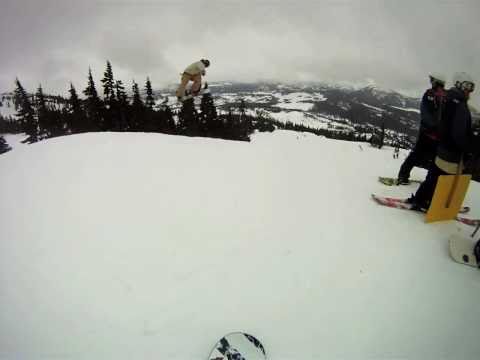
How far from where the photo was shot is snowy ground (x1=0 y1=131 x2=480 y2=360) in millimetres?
1772

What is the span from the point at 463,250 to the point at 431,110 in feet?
6.92

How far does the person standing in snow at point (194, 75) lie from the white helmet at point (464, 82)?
549cm

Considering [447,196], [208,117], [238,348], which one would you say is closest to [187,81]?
[447,196]

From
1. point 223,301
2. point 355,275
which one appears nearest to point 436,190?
point 355,275

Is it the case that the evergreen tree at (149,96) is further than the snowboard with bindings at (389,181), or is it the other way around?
the evergreen tree at (149,96)

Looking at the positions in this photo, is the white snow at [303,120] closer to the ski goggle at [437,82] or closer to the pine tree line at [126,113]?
the pine tree line at [126,113]

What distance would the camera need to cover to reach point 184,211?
3.09m

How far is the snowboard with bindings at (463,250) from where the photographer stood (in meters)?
2.40

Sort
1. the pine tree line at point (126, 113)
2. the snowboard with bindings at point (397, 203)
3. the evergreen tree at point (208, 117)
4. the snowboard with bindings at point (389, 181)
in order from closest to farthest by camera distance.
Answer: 1. the snowboard with bindings at point (397, 203)
2. the snowboard with bindings at point (389, 181)
3. the pine tree line at point (126, 113)
4. the evergreen tree at point (208, 117)

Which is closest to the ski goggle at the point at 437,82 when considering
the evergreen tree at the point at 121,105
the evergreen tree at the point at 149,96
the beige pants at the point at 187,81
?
the beige pants at the point at 187,81

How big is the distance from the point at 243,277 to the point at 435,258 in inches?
81.6

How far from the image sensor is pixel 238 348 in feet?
5.53

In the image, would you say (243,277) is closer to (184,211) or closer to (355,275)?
(355,275)

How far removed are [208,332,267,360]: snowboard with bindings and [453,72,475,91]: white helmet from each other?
3699mm
